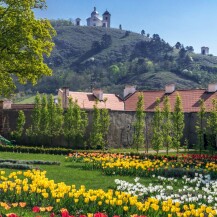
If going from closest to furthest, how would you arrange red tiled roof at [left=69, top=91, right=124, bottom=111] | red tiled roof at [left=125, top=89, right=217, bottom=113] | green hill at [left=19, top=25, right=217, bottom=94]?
red tiled roof at [left=125, top=89, right=217, bottom=113] → red tiled roof at [left=69, top=91, right=124, bottom=111] → green hill at [left=19, top=25, right=217, bottom=94]

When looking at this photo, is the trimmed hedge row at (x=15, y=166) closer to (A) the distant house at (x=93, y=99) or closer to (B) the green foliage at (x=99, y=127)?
(B) the green foliage at (x=99, y=127)

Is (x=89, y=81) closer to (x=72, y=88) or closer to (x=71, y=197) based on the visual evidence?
(x=72, y=88)

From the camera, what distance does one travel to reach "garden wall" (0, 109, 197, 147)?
Answer: 134 feet

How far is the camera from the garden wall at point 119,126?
40.8 m

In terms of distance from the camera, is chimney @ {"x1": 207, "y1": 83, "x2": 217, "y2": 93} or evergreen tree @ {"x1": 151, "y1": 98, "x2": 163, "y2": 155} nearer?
evergreen tree @ {"x1": 151, "y1": 98, "x2": 163, "y2": 155}

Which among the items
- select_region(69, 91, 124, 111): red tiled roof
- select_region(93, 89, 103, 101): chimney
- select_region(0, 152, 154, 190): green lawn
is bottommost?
select_region(0, 152, 154, 190): green lawn

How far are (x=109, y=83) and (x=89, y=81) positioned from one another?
254 inches

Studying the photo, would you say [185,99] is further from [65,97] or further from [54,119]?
[54,119]

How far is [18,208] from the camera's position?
11.0 m

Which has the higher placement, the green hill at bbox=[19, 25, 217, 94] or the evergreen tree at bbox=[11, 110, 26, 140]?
the green hill at bbox=[19, 25, 217, 94]

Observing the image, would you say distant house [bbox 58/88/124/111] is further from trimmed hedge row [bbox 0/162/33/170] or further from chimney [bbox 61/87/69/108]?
trimmed hedge row [bbox 0/162/33/170]

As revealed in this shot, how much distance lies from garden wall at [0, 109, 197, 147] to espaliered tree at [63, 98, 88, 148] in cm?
119

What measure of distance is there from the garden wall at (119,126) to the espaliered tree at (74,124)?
1193 mm

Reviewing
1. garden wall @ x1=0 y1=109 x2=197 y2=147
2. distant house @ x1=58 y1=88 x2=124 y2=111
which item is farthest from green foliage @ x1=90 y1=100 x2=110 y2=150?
distant house @ x1=58 y1=88 x2=124 y2=111
